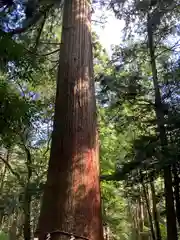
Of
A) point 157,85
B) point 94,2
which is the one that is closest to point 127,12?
point 94,2

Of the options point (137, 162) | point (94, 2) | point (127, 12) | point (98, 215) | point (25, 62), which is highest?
point (127, 12)

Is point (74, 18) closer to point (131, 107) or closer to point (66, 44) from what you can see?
point (66, 44)

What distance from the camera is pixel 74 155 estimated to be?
88.0 inches

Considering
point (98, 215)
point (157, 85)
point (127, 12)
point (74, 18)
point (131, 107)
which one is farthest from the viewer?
point (131, 107)

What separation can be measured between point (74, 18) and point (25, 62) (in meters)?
1.05

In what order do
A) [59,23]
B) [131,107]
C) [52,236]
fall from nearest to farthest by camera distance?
[52,236]
[59,23]
[131,107]

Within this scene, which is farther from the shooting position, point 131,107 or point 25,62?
point 131,107

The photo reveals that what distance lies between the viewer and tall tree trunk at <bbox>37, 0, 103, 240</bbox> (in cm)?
199

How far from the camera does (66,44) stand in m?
2.96

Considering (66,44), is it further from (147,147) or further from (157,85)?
(157,85)

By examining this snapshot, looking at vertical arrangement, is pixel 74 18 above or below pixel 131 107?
below

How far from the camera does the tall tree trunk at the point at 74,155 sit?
1.99 metres

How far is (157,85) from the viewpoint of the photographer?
7855 millimetres

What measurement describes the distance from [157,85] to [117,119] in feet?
5.52
